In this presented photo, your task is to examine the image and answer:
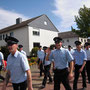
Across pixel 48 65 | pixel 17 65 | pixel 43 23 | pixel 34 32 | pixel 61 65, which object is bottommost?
pixel 48 65

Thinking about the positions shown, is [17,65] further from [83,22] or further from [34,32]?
[34,32]

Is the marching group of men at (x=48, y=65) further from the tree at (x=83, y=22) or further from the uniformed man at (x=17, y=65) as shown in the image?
the tree at (x=83, y=22)

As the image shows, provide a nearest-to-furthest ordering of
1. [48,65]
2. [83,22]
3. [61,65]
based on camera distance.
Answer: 1. [61,65]
2. [48,65]
3. [83,22]

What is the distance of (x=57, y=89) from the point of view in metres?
4.09

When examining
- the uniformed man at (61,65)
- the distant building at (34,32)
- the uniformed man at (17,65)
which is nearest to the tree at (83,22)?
the distant building at (34,32)

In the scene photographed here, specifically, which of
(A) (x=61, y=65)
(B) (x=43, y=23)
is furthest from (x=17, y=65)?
(B) (x=43, y=23)

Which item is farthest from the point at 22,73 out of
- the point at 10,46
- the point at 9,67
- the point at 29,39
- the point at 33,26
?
the point at 33,26

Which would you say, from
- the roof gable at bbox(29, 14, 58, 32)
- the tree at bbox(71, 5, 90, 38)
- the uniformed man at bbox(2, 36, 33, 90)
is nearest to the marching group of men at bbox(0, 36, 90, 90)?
the uniformed man at bbox(2, 36, 33, 90)

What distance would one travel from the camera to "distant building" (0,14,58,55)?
24.3m

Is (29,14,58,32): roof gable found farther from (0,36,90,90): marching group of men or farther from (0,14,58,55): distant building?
(0,36,90,90): marching group of men

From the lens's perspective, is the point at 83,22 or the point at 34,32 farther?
the point at 34,32

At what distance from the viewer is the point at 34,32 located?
83.5 ft

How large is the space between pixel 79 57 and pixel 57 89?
1930mm

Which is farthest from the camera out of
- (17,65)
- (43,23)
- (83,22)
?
(43,23)
